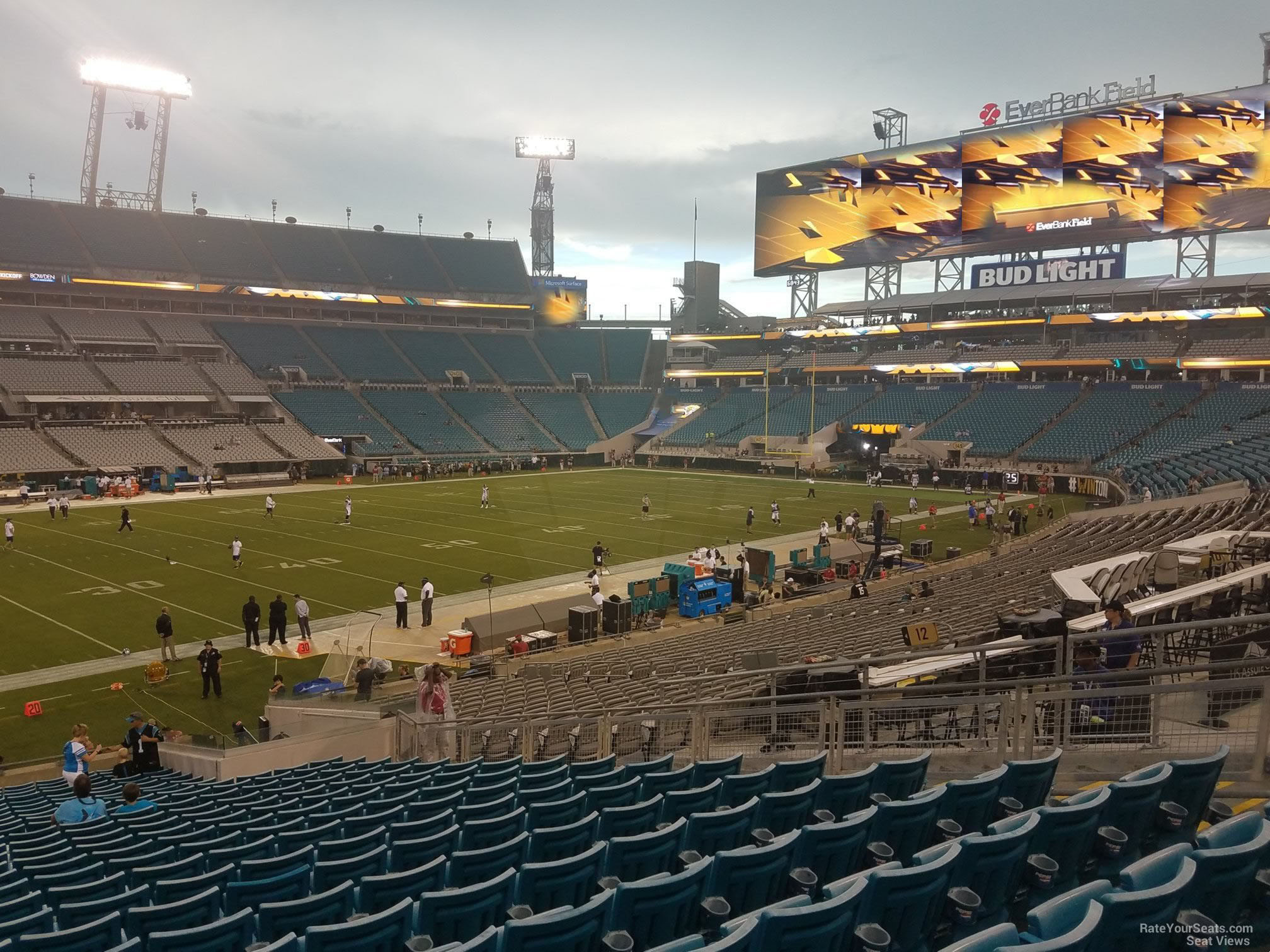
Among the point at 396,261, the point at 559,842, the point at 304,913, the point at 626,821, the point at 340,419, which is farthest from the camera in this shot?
the point at 396,261

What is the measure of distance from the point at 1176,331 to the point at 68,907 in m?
66.9

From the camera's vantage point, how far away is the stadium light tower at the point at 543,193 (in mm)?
88688

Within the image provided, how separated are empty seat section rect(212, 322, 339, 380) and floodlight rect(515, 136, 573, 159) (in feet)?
101

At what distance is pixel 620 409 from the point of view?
268 feet

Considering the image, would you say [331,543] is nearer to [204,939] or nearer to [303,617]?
[303,617]

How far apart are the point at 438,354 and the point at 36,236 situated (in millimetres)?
31233

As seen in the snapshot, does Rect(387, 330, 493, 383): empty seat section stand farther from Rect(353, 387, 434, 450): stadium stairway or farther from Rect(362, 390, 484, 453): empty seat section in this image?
Rect(353, 387, 434, 450): stadium stairway

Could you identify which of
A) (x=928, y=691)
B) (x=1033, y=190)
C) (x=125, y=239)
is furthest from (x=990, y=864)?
(x=125, y=239)

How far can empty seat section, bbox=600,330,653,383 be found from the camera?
290 feet

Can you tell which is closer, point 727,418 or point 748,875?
point 748,875

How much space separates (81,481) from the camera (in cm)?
4800

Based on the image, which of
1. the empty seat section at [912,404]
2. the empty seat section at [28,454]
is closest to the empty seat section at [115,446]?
the empty seat section at [28,454]

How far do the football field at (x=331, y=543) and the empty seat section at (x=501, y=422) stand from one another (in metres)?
16.8

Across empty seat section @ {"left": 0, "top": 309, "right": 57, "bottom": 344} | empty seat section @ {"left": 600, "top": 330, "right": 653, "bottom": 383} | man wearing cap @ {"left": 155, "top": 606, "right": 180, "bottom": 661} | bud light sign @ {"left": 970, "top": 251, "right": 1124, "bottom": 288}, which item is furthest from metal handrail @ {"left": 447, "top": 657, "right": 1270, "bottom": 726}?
empty seat section @ {"left": 600, "top": 330, "right": 653, "bottom": 383}
